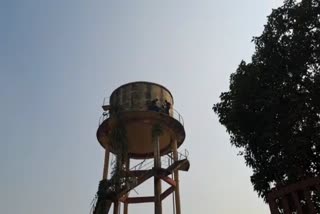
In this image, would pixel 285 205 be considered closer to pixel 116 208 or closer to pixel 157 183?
pixel 157 183

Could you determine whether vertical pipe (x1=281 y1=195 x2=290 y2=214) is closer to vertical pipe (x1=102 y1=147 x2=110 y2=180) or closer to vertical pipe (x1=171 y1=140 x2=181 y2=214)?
vertical pipe (x1=171 y1=140 x2=181 y2=214)

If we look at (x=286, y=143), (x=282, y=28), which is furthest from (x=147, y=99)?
(x=286, y=143)

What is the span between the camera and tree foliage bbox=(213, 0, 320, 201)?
1327 cm

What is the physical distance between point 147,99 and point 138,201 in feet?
21.7

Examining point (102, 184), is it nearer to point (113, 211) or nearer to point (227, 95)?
point (113, 211)

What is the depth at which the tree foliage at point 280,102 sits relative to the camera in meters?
13.3

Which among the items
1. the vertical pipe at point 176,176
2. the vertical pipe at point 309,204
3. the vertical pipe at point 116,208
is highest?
the vertical pipe at point 176,176

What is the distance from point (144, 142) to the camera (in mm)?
25188

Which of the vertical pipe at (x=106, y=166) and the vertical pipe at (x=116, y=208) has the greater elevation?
the vertical pipe at (x=106, y=166)

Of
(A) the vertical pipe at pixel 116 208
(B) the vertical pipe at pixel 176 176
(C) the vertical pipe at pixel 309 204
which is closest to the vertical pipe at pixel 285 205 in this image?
(C) the vertical pipe at pixel 309 204

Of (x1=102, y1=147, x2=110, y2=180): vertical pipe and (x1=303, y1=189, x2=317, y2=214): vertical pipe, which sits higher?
(x1=102, y1=147, x2=110, y2=180): vertical pipe

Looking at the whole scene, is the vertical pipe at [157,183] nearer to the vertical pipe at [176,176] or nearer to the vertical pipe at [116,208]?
the vertical pipe at [176,176]

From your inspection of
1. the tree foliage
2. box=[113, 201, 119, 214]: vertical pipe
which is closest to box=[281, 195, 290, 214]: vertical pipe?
the tree foliage

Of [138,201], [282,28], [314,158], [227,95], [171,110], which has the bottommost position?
[314,158]
